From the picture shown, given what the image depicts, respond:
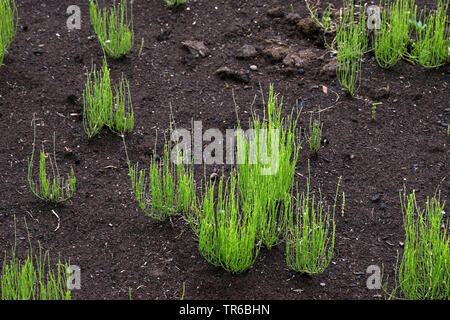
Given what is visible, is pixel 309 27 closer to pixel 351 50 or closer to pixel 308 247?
pixel 351 50

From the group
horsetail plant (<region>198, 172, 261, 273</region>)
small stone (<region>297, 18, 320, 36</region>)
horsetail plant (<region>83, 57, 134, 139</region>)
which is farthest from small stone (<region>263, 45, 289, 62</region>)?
horsetail plant (<region>198, 172, 261, 273</region>)

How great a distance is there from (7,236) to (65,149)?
29.9 inches

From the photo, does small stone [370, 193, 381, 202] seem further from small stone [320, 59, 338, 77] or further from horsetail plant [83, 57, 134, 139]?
horsetail plant [83, 57, 134, 139]

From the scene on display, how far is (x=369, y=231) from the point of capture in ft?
12.0

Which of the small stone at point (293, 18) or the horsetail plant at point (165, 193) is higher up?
the small stone at point (293, 18)

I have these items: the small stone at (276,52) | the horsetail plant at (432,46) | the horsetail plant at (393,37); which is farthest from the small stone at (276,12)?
the horsetail plant at (432,46)

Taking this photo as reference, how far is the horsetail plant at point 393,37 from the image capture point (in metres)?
4.57

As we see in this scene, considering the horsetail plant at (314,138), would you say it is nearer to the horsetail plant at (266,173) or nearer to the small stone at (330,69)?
the horsetail plant at (266,173)

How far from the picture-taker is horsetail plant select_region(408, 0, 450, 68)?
4.55 metres

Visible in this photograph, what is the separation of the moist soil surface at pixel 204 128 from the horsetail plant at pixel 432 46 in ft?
0.28

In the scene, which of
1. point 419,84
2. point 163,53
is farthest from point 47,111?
point 419,84

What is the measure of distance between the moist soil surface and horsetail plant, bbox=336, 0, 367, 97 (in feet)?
0.26

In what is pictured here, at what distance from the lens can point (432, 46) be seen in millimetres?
4664

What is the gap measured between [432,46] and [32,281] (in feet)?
10.3
